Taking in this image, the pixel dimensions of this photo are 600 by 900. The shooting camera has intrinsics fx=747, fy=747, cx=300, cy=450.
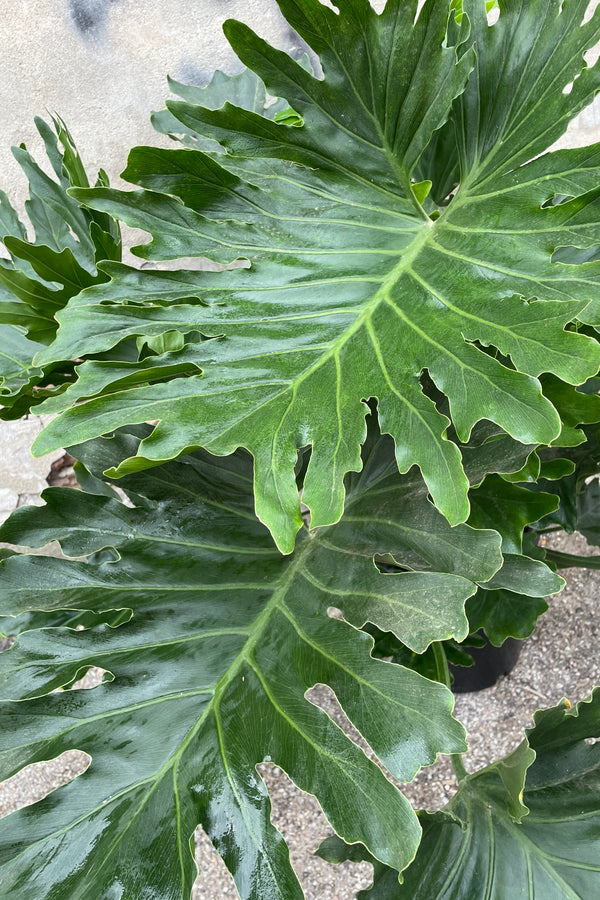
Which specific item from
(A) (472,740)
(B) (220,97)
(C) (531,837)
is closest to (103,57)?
(B) (220,97)

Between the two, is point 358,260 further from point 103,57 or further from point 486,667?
point 103,57

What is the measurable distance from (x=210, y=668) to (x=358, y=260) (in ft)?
1.53

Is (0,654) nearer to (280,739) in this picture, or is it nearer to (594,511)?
(280,739)

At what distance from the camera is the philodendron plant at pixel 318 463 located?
60 centimetres

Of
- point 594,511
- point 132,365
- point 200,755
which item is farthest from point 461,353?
point 594,511

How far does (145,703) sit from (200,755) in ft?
0.26

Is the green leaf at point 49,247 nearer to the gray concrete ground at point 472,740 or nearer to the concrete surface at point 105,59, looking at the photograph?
the gray concrete ground at point 472,740

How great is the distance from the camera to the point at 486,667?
1462 millimetres

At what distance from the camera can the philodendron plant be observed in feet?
1.96

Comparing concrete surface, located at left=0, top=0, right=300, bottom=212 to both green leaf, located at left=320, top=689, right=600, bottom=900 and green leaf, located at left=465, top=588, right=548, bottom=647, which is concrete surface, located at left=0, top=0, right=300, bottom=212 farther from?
green leaf, located at left=320, top=689, right=600, bottom=900

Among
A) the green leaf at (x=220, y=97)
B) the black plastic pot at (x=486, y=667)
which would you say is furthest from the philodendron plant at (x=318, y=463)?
the black plastic pot at (x=486, y=667)

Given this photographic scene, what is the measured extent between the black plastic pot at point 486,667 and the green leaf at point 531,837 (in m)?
0.66

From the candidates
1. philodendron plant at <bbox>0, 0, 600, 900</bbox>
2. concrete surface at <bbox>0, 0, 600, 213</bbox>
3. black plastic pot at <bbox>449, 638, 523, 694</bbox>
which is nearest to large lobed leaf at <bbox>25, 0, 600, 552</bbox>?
philodendron plant at <bbox>0, 0, 600, 900</bbox>

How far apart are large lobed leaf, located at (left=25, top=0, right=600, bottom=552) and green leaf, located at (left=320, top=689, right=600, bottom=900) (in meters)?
0.31
